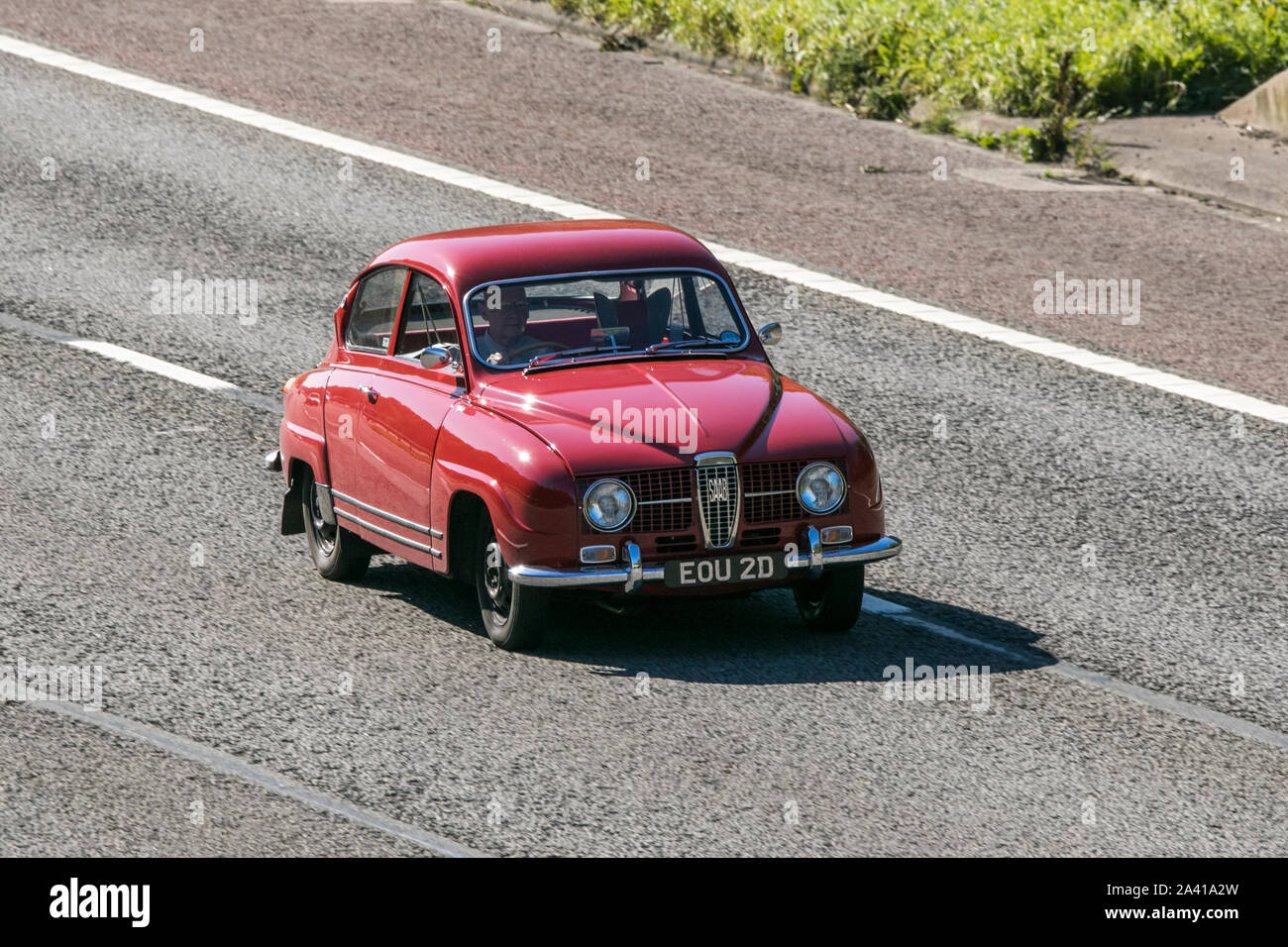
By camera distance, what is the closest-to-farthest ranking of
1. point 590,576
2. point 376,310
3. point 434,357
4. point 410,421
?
point 590,576
point 434,357
point 410,421
point 376,310

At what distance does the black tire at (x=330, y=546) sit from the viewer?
10344 millimetres

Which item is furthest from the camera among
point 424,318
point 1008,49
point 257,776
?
point 1008,49

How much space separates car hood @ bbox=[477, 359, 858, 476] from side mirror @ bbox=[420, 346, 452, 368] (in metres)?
0.31

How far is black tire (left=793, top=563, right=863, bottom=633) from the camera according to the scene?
9.28 m

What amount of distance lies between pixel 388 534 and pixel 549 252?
1.67 meters

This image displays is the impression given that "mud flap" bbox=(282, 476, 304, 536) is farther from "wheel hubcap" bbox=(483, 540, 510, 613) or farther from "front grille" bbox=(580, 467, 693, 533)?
"front grille" bbox=(580, 467, 693, 533)

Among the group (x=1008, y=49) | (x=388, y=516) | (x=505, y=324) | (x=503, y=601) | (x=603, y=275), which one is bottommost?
(x=503, y=601)

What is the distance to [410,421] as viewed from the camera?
9609 mm

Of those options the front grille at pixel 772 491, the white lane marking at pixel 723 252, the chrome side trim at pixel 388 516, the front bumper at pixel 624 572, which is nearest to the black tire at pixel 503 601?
the front bumper at pixel 624 572

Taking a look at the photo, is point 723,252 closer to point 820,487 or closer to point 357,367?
point 357,367

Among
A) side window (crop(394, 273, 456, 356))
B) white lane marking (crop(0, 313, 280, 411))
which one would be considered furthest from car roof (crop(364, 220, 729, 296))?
white lane marking (crop(0, 313, 280, 411))

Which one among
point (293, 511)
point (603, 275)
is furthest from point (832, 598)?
point (293, 511)

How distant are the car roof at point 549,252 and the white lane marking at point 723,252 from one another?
5.25m
